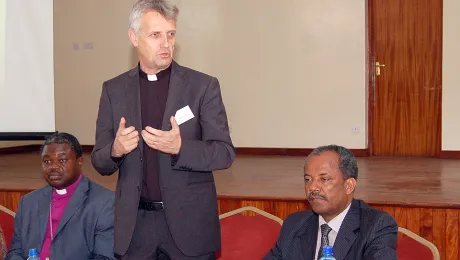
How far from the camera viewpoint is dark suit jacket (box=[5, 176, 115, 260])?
9.15ft

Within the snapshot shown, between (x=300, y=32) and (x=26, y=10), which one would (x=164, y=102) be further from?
(x=300, y=32)

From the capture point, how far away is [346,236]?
Answer: 87.6 inches

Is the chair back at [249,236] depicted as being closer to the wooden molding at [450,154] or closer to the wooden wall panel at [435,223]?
the wooden wall panel at [435,223]

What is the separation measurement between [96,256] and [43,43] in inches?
108

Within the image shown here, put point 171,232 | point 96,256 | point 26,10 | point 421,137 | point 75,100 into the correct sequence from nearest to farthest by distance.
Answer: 1. point 171,232
2. point 96,256
3. point 26,10
4. point 421,137
5. point 75,100

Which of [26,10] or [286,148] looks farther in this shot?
[286,148]

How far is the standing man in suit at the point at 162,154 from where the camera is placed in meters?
2.28

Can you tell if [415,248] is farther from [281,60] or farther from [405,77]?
[281,60]

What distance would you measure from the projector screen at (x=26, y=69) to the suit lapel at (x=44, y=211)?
213 cm

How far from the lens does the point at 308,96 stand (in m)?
8.92

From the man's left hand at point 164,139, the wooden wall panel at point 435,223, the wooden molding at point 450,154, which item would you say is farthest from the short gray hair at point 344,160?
the wooden molding at point 450,154

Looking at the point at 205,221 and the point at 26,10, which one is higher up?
the point at 26,10

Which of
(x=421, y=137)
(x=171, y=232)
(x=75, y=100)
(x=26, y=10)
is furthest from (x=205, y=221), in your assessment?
(x=75, y=100)

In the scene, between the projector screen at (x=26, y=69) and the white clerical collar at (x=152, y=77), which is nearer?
the white clerical collar at (x=152, y=77)
